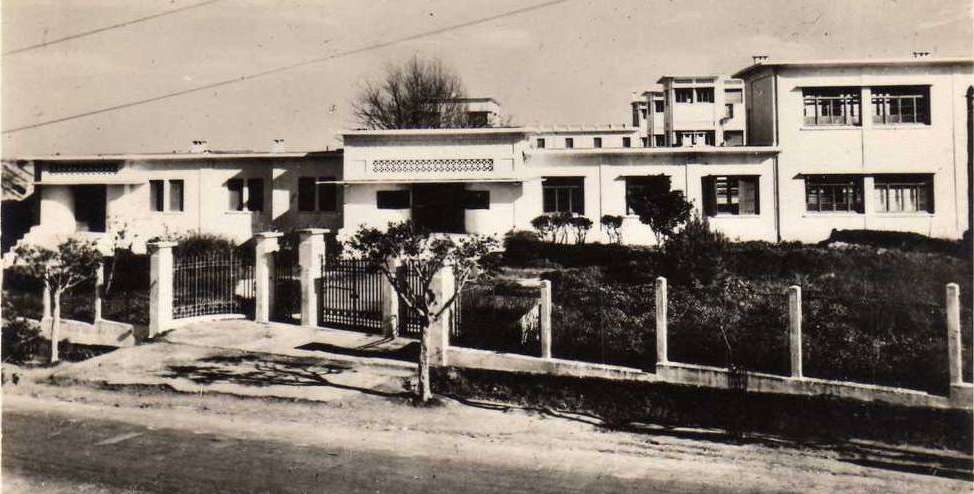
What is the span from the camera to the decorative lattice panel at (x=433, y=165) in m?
23.5

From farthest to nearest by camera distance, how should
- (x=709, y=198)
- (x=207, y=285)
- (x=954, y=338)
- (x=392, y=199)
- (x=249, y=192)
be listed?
(x=249, y=192)
(x=392, y=199)
(x=709, y=198)
(x=207, y=285)
(x=954, y=338)

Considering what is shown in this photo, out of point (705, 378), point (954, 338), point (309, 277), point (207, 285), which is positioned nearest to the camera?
point (954, 338)

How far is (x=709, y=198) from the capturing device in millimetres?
24156

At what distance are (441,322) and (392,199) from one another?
13338 mm

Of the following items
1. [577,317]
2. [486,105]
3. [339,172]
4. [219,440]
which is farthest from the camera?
[486,105]

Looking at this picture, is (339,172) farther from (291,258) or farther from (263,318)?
(263,318)

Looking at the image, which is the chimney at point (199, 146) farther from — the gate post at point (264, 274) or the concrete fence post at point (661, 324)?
the concrete fence post at point (661, 324)

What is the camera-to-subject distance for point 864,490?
6.80 metres

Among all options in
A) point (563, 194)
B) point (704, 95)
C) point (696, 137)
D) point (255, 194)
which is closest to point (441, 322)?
point (563, 194)

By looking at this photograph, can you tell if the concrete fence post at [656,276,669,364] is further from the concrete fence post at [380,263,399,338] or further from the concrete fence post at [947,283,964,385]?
the concrete fence post at [380,263,399,338]

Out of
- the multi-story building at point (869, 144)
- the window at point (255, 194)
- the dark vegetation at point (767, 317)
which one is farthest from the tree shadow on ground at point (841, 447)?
the window at point (255, 194)

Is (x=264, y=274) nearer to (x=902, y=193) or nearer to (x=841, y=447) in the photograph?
(x=841, y=447)

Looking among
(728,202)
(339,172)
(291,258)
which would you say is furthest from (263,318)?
(728,202)

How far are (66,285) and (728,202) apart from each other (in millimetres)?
19792
